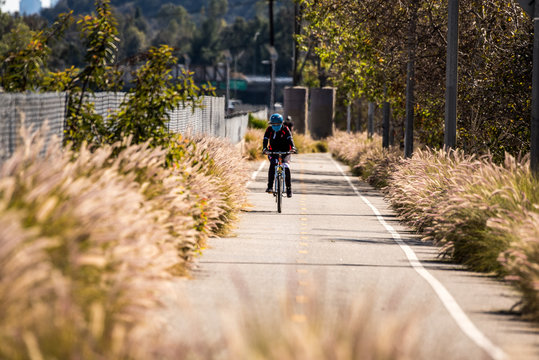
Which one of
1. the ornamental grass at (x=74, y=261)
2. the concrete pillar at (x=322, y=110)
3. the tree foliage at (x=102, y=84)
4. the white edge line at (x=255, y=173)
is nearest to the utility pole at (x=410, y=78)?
the white edge line at (x=255, y=173)

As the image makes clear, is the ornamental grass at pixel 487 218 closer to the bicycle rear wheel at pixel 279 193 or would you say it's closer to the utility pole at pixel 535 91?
the utility pole at pixel 535 91

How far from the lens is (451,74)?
22.2 m

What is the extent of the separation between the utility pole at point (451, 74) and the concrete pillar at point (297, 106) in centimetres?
4185

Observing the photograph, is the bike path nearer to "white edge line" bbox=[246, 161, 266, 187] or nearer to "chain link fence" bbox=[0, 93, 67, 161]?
"chain link fence" bbox=[0, 93, 67, 161]

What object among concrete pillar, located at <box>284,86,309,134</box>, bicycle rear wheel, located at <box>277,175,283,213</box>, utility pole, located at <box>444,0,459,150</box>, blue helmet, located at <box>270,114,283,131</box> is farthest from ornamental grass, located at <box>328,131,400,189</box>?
concrete pillar, located at <box>284,86,309,134</box>

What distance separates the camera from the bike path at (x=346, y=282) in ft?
26.5

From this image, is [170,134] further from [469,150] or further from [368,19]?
[368,19]

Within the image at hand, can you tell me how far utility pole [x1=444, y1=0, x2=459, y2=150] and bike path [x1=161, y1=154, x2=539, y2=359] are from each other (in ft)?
11.4

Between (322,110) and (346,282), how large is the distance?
54875 mm

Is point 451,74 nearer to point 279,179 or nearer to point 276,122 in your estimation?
point 276,122

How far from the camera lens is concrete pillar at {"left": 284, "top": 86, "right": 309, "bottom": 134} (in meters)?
64.4

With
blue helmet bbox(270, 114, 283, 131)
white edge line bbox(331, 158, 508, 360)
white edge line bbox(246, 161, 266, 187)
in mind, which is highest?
blue helmet bbox(270, 114, 283, 131)

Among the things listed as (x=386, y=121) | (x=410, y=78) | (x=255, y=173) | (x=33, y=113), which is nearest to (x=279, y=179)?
(x=33, y=113)

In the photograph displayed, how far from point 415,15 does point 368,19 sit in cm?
155
